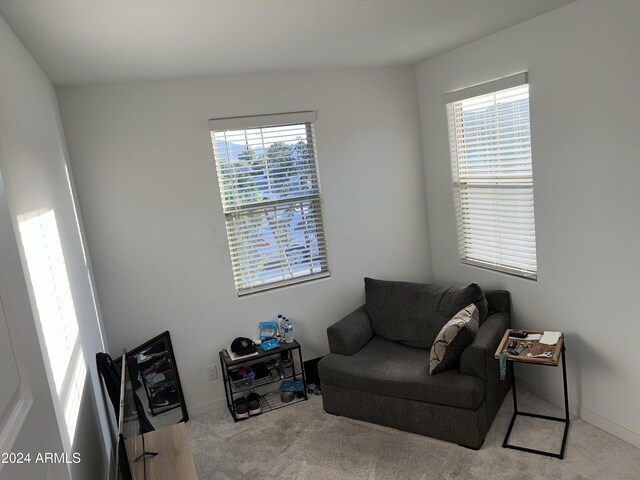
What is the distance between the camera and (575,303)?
300 centimetres

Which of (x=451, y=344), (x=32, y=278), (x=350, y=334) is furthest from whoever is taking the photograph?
(x=350, y=334)

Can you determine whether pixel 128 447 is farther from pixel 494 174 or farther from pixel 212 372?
pixel 494 174

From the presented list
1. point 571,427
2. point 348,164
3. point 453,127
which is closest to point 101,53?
point 348,164

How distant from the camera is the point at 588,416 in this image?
305cm

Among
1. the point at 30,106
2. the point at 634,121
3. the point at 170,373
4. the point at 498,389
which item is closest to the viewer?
the point at 30,106

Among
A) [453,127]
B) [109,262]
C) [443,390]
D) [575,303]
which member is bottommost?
[443,390]

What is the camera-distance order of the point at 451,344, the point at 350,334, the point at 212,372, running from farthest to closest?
1. the point at 212,372
2. the point at 350,334
3. the point at 451,344

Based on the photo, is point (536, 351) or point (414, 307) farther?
point (414, 307)

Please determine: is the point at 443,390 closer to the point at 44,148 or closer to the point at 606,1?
the point at 606,1

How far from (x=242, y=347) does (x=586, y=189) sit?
252cm

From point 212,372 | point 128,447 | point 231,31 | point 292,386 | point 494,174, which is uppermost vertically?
point 231,31

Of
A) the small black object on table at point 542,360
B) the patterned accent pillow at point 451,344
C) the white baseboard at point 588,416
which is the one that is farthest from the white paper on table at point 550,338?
the white baseboard at point 588,416

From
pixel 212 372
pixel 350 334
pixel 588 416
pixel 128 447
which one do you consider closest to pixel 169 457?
pixel 128 447

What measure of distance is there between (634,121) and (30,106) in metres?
2.85
